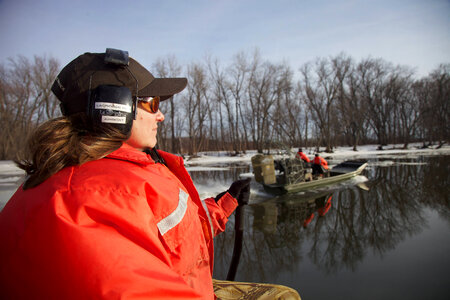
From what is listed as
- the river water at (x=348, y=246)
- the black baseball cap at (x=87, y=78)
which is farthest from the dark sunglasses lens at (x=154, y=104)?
the river water at (x=348, y=246)

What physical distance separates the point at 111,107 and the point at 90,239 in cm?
62

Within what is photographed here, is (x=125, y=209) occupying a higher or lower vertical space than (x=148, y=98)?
lower

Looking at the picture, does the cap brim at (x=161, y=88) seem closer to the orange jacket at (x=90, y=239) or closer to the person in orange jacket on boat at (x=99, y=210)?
the person in orange jacket on boat at (x=99, y=210)

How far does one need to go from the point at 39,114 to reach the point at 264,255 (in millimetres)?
41665

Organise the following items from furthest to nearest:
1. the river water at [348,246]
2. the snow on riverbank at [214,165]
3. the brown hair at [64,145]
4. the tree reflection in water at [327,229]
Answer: the snow on riverbank at [214,165], the tree reflection in water at [327,229], the river water at [348,246], the brown hair at [64,145]

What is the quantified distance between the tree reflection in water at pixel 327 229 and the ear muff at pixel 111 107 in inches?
146

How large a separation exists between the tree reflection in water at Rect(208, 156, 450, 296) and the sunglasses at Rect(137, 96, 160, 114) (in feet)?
11.8

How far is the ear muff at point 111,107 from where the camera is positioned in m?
1.11

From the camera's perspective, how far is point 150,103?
4.61 ft

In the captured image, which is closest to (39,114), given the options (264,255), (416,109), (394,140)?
(264,255)

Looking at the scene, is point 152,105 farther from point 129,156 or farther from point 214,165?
point 214,165

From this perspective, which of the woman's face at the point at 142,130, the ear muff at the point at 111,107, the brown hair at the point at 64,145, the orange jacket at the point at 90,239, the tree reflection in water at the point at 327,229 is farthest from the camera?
the tree reflection in water at the point at 327,229

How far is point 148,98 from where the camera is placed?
139 cm

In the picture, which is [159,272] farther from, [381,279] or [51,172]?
[381,279]
